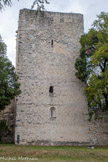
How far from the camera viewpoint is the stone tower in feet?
57.9

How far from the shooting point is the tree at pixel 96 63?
16.9m

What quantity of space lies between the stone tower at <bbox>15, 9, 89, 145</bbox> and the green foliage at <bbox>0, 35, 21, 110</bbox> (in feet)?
8.15

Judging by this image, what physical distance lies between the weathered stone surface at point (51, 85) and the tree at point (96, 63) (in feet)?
3.05

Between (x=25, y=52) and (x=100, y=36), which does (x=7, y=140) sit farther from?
(x=100, y=36)

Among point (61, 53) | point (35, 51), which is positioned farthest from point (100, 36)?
point (35, 51)

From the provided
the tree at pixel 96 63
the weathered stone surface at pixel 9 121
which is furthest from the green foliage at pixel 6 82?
the tree at pixel 96 63

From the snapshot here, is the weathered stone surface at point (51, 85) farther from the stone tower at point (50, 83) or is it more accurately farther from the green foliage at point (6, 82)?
the green foliage at point (6, 82)

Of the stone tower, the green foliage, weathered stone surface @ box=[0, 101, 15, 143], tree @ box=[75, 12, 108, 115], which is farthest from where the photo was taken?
weathered stone surface @ box=[0, 101, 15, 143]

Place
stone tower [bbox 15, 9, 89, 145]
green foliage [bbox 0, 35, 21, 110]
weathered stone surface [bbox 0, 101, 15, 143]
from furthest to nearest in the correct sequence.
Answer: weathered stone surface [bbox 0, 101, 15, 143] → stone tower [bbox 15, 9, 89, 145] → green foliage [bbox 0, 35, 21, 110]

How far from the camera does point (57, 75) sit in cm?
1898

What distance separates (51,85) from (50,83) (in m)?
0.18

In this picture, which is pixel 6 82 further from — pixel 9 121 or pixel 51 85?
pixel 9 121

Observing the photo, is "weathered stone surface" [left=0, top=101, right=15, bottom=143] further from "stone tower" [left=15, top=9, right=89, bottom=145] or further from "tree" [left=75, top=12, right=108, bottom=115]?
"tree" [left=75, top=12, right=108, bottom=115]

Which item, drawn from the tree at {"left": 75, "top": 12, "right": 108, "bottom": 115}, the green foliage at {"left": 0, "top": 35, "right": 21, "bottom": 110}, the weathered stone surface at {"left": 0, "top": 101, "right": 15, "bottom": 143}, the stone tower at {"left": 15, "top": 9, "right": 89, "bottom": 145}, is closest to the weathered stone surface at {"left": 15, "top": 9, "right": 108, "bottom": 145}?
the stone tower at {"left": 15, "top": 9, "right": 89, "bottom": 145}
